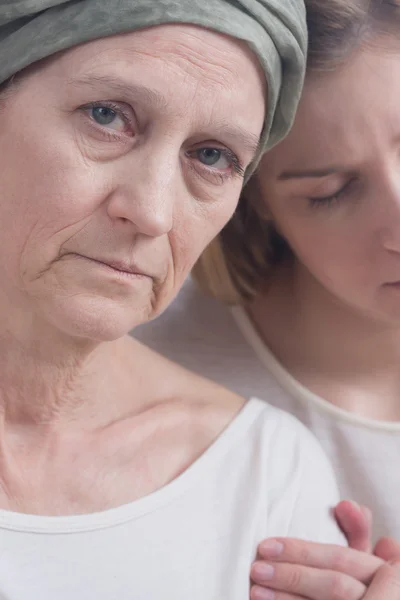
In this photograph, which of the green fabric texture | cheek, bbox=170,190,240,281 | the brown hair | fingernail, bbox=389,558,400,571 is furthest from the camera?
the brown hair

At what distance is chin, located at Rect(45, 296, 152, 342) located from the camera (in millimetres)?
1047

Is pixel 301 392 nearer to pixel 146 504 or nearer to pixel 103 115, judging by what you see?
pixel 146 504

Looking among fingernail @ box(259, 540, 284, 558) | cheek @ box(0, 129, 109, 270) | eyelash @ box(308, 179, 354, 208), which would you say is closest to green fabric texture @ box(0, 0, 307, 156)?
cheek @ box(0, 129, 109, 270)

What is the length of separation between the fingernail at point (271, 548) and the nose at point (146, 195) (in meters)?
0.49

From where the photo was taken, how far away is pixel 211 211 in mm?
1175

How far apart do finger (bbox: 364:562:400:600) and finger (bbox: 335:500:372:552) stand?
0.26ft

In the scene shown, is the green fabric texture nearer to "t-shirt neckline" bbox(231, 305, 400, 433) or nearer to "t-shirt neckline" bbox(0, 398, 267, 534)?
"t-shirt neckline" bbox(0, 398, 267, 534)

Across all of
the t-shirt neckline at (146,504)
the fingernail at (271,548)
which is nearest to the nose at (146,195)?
the t-shirt neckline at (146,504)

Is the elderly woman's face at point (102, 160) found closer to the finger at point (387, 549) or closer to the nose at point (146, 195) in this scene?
the nose at point (146, 195)

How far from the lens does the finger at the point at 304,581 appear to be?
47.6 inches

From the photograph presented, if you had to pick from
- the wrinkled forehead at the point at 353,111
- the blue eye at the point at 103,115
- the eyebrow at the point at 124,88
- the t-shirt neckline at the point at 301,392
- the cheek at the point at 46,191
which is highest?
the wrinkled forehead at the point at 353,111

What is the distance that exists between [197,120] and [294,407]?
818 mm

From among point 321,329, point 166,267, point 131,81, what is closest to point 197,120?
point 131,81

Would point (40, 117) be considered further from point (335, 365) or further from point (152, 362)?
point (335, 365)
